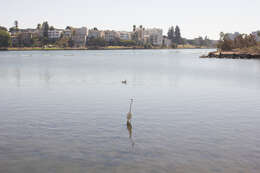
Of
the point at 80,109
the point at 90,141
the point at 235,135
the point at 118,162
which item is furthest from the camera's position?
the point at 80,109

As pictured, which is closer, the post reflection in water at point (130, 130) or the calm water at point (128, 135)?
the calm water at point (128, 135)

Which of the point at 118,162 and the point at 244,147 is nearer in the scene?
the point at 118,162

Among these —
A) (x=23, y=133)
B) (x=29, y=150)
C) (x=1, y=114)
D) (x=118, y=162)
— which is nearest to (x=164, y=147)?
(x=118, y=162)

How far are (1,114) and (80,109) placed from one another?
731 centimetres

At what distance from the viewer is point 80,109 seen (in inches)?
1254

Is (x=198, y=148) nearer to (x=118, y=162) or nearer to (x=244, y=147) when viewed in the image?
(x=244, y=147)

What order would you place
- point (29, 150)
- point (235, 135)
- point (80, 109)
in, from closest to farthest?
point (29, 150) < point (235, 135) < point (80, 109)

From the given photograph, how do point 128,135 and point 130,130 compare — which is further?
point 130,130

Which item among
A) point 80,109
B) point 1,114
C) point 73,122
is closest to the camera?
point 73,122

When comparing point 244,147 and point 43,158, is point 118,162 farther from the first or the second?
point 244,147

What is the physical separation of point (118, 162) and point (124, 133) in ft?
19.1

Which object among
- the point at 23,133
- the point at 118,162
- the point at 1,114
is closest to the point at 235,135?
the point at 118,162

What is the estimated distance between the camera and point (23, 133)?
22.8m

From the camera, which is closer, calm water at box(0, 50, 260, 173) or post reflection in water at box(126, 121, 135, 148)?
calm water at box(0, 50, 260, 173)
